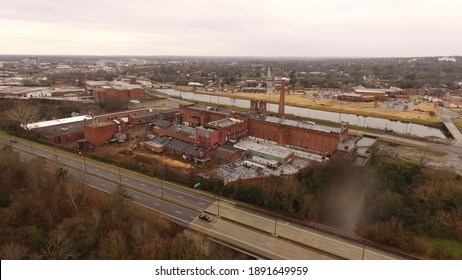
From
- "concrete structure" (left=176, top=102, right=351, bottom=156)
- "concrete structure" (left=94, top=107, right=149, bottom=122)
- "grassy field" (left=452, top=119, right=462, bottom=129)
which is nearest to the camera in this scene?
"concrete structure" (left=176, top=102, right=351, bottom=156)

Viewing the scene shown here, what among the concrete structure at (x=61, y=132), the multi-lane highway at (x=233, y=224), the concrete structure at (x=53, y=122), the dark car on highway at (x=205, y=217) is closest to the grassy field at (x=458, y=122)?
the multi-lane highway at (x=233, y=224)

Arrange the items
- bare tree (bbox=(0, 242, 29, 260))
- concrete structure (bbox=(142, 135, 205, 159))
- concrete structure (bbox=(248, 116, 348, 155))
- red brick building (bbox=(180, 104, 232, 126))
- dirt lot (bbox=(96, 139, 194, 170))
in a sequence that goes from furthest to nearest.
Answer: red brick building (bbox=(180, 104, 232, 126))
concrete structure (bbox=(248, 116, 348, 155))
concrete structure (bbox=(142, 135, 205, 159))
dirt lot (bbox=(96, 139, 194, 170))
bare tree (bbox=(0, 242, 29, 260))

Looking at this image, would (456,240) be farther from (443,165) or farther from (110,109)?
(110,109)

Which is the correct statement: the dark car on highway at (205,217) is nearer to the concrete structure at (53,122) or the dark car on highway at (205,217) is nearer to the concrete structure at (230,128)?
the concrete structure at (230,128)

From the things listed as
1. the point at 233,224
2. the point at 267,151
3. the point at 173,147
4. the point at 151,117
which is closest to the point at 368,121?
the point at 267,151

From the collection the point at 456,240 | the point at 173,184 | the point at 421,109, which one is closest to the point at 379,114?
the point at 421,109

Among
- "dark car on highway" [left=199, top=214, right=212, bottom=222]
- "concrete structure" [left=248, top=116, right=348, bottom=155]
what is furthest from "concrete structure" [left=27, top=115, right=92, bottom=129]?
"dark car on highway" [left=199, top=214, right=212, bottom=222]

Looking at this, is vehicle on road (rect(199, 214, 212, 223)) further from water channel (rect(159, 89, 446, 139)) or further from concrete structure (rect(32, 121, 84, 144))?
water channel (rect(159, 89, 446, 139))
